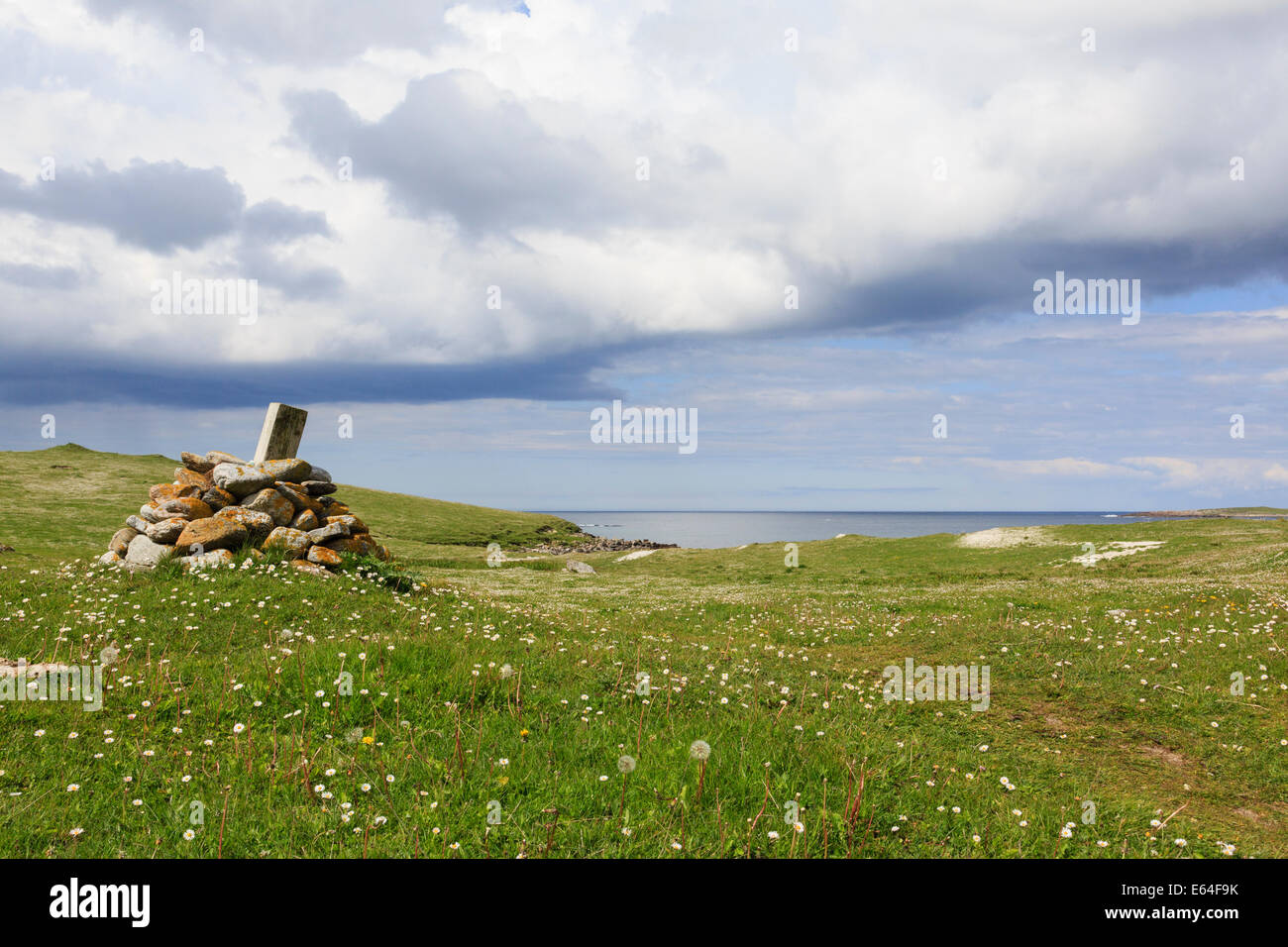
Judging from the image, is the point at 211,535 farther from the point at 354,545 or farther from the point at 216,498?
the point at 354,545

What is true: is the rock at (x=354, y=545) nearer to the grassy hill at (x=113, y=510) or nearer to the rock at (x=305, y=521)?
the rock at (x=305, y=521)

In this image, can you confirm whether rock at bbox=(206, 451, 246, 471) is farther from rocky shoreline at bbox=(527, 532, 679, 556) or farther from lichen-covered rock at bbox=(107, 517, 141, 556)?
rocky shoreline at bbox=(527, 532, 679, 556)

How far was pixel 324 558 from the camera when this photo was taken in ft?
66.9

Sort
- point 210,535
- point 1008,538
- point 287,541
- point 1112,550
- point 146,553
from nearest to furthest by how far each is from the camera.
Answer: point 146,553 < point 210,535 < point 287,541 < point 1112,550 < point 1008,538

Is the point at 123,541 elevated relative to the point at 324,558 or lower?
elevated

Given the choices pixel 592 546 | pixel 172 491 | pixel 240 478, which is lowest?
pixel 592 546

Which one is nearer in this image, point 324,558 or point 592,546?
point 324,558

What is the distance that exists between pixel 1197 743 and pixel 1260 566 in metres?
29.0

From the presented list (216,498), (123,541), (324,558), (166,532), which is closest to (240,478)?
(216,498)

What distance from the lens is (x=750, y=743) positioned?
8328 millimetres

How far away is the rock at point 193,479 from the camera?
21734mm

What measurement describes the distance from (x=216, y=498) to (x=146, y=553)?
2.66 m

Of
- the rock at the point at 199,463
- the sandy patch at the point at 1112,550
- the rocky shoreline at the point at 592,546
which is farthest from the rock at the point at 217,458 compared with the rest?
the rocky shoreline at the point at 592,546
